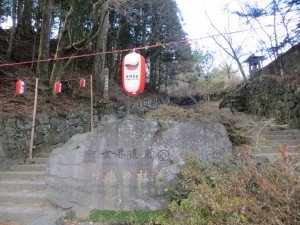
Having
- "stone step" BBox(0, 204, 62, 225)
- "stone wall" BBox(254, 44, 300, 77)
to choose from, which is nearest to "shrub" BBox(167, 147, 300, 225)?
"stone step" BBox(0, 204, 62, 225)

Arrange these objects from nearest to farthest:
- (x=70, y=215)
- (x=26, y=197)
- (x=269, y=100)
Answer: (x=70, y=215) → (x=26, y=197) → (x=269, y=100)

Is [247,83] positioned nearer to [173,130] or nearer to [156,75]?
[156,75]

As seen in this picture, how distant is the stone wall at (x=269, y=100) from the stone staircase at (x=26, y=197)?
848 cm

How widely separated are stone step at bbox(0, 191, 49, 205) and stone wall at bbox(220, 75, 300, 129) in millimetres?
8569

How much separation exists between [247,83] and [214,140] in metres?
12.2

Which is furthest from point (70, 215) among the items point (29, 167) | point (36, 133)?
point (36, 133)

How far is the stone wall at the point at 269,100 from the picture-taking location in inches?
436

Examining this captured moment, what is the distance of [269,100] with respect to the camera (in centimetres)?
1313

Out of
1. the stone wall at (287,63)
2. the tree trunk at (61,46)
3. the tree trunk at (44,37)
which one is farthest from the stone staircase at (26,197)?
the stone wall at (287,63)

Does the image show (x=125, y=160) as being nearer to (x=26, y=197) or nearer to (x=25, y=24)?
(x=26, y=197)

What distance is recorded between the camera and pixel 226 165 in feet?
13.4

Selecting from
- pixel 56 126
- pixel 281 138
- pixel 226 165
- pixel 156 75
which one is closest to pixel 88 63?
pixel 156 75

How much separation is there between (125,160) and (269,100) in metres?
10.0

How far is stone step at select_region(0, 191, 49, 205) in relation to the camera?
5562mm
